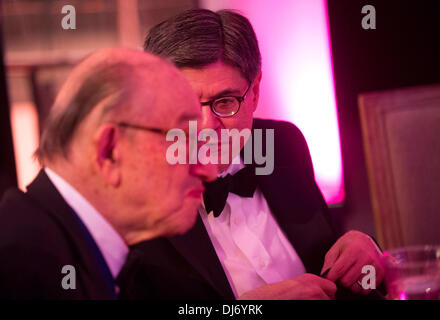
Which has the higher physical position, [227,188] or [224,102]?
[224,102]

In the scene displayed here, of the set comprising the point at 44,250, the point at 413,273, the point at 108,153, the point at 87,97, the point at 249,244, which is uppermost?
the point at 87,97

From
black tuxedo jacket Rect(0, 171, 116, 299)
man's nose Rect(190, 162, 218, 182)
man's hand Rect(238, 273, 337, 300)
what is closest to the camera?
black tuxedo jacket Rect(0, 171, 116, 299)

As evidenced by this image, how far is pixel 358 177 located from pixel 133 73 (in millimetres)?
1415

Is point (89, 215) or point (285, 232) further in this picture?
point (285, 232)

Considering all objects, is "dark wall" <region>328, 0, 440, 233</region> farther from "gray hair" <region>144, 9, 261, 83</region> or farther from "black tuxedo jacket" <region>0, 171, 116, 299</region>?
"black tuxedo jacket" <region>0, 171, 116, 299</region>

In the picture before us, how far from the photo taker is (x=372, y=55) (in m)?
2.02

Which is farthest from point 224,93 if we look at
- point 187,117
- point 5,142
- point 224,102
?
point 5,142

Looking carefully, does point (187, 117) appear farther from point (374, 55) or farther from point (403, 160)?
point (403, 160)

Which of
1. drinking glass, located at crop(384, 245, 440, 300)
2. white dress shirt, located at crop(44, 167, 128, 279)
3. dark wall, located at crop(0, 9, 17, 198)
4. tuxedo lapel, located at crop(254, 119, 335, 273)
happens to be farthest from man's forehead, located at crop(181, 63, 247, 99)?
dark wall, located at crop(0, 9, 17, 198)

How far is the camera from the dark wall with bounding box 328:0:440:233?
193cm

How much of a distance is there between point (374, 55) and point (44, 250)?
156 centimetres

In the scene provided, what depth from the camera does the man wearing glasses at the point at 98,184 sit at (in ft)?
2.90

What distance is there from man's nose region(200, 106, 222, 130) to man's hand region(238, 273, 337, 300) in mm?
406
